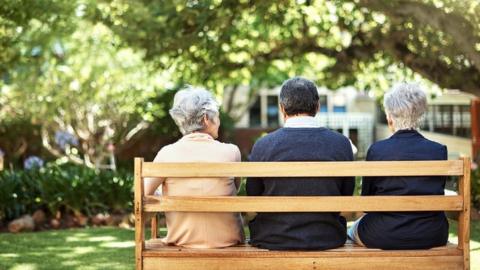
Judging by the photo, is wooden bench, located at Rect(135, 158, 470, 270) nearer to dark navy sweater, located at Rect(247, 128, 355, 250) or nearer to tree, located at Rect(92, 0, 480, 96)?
dark navy sweater, located at Rect(247, 128, 355, 250)

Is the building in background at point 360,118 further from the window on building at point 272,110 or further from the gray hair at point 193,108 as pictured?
the gray hair at point 193,108

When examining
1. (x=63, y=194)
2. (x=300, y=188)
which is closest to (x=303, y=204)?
(x=300, y=188)

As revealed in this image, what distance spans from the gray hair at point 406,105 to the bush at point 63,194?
20.0 ft

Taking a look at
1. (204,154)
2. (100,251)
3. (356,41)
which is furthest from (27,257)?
(356,41)

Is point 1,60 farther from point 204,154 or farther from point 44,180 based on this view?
point 204,154

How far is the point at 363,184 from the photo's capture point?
428 cm

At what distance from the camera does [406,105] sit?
4.25 m

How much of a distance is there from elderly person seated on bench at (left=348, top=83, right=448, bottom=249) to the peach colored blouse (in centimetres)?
71

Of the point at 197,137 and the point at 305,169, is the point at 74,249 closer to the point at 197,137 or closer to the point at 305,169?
the point at 197,137

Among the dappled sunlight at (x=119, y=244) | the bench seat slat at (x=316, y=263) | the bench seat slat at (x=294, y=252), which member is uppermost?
the bench seat slat at (x=294, y=252)

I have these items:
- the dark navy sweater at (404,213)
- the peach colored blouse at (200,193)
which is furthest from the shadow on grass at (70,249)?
the dark navy sweater at (404,213)

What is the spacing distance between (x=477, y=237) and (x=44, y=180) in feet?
17.2

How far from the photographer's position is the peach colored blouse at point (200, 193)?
4.22 meters

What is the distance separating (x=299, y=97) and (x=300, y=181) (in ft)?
1.46
